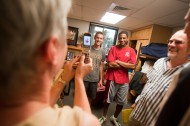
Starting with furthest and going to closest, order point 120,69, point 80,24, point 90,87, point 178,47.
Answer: point 80,24 < point 90,87 < point 120,69 < point 178,47

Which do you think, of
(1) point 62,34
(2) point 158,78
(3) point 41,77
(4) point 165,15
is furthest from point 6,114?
(4) point 165,15

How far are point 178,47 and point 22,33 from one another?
1.62 meters

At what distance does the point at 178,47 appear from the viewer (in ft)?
5.51

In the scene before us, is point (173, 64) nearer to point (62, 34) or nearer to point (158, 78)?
point (158, 78)

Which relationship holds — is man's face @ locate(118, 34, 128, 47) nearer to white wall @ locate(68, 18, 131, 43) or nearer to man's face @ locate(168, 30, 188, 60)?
man's face @ locate(168, 30, 188, 60)

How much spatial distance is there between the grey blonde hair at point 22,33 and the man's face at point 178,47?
1.51m

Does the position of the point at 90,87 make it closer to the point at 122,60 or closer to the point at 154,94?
the point at 122,60

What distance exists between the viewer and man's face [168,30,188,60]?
165 cm

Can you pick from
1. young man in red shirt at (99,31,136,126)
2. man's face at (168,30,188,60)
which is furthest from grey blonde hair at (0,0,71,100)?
young man in red shirt at (99,31,136,126)

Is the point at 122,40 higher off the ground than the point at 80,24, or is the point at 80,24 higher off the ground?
the point at 80,24

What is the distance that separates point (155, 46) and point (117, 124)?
1996mm

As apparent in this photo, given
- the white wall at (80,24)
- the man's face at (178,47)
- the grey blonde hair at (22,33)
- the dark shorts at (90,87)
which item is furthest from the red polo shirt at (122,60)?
the white wall at (80,24)

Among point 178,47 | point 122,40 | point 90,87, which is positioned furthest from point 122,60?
point 178,47

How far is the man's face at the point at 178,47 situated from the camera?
1.65 metres
